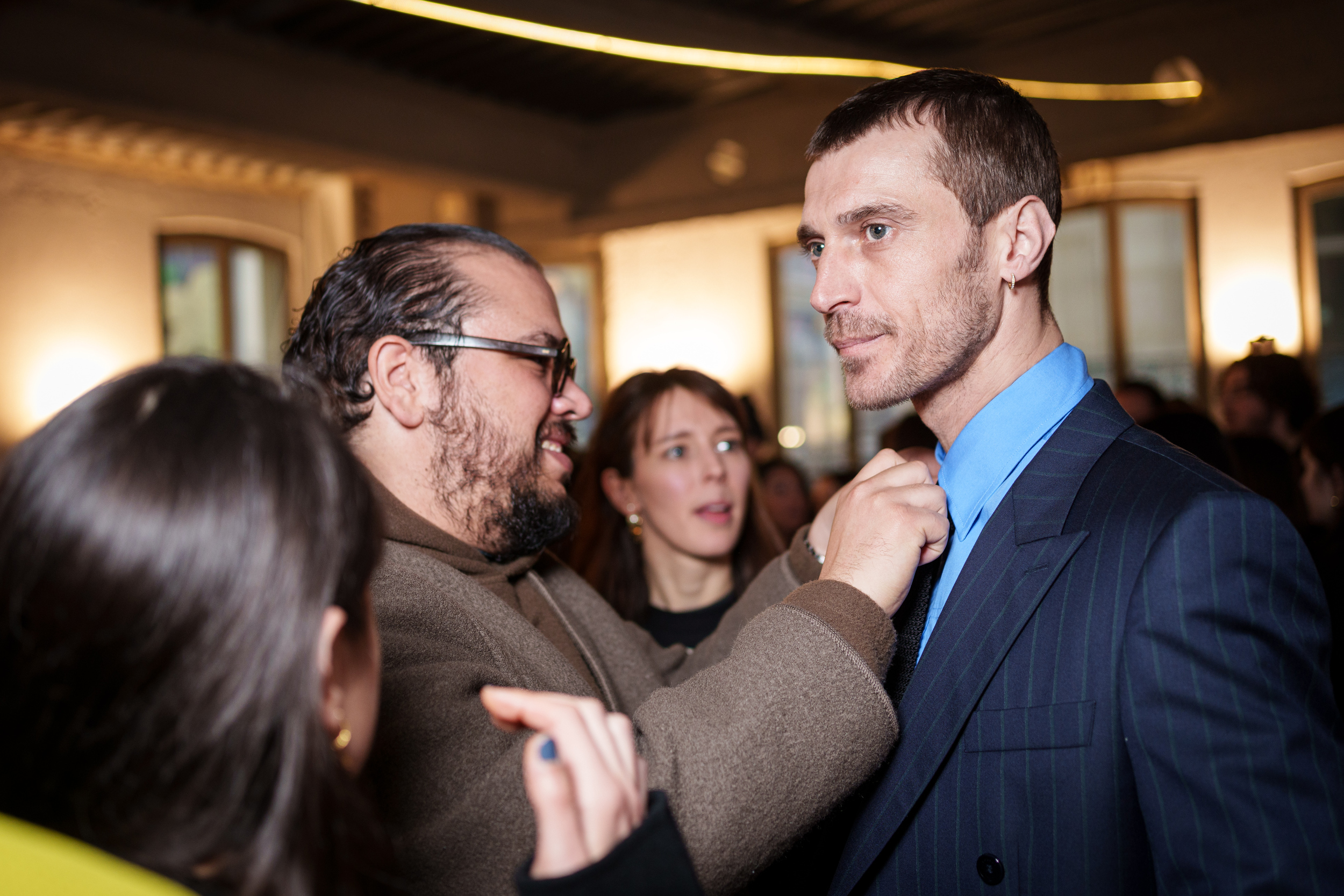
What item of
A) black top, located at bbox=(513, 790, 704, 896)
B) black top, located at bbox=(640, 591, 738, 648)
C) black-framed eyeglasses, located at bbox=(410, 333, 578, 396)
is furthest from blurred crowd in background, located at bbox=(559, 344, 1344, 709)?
black top, located at bbox=(513, 790, 704, 896)

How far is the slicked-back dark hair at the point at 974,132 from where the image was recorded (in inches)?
55.7

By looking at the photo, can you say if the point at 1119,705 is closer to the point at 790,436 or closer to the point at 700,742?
the point at 700,742

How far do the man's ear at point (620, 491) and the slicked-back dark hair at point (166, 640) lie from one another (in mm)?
2426

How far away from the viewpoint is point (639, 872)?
0.88 metres

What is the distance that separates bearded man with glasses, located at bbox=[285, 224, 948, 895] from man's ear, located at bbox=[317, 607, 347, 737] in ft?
0.68

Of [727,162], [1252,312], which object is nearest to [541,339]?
[727,162]

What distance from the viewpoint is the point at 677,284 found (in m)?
10.6

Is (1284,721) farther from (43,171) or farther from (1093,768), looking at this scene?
(43,171)

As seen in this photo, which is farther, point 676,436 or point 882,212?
point 676,436

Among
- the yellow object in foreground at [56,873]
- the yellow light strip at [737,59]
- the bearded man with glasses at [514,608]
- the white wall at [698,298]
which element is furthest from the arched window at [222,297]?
the yellow object in foreground at [56,873]

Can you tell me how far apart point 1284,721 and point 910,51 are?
25.2 feet

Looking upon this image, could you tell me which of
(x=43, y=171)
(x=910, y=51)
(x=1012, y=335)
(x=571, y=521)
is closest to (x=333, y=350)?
(x=571, y=521)

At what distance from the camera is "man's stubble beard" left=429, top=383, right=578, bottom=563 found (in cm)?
173

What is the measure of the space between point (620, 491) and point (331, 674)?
2343 millimetres
